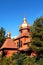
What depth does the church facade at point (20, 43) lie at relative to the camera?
1955 inches

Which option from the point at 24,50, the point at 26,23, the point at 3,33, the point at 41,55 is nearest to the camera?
the point at 41,55

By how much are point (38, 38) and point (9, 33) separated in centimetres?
1487

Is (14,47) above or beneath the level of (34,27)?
beneath

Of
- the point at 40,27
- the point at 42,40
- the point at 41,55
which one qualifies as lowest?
the point at 41,55

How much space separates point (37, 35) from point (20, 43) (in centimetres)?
1701

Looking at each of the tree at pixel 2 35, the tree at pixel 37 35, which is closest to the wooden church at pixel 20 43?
the tree at pixel 2 35

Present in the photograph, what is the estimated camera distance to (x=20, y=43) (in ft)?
192

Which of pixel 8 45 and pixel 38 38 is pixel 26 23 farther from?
pixel 38 38

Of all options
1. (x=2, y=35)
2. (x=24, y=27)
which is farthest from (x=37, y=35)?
(x=2, y=35)

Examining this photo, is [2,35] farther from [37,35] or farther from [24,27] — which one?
[37,35]

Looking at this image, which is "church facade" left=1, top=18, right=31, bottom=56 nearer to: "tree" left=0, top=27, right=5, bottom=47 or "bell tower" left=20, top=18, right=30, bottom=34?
"bell tower" left=20, top=18, right=30, bottom=34

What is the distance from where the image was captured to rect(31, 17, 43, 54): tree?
4081 cm

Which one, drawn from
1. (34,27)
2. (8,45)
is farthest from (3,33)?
(34,27)

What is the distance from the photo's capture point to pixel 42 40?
42031 mm
